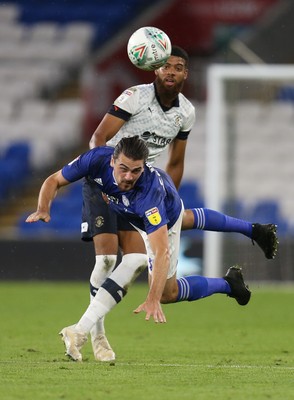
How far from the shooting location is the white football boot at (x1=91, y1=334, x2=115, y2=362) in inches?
324

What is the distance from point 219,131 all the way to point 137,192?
350 inches

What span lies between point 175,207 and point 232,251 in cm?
772

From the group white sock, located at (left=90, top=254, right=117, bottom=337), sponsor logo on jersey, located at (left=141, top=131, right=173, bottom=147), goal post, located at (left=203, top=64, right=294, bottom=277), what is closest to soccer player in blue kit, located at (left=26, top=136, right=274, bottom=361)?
white sock, located at (left=90, top=254, right=117, bottom=337)

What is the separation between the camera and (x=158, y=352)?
8.94 m

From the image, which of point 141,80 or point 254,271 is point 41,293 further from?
point 141,80

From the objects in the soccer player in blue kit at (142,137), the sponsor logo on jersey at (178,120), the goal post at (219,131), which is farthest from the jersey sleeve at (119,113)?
the goal post at (219,131)

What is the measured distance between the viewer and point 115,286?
8.13 meters

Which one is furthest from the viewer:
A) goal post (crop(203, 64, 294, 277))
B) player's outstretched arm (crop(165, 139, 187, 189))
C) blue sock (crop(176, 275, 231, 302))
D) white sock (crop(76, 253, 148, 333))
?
goal post (crop(203, 64, 294, 277))

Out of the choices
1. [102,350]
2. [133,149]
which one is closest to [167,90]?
[133,149]

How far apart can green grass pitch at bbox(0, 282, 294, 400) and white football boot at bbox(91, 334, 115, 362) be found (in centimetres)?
13

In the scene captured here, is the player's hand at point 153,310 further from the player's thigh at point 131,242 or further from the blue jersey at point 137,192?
the player's thigh at point 131,242

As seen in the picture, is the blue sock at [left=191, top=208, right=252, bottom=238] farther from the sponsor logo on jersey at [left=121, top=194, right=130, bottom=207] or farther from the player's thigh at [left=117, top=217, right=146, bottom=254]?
the sponsor logo on jersey at [left=121, top=194, right=130, bottom=207]

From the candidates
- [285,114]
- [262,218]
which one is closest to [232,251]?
[262,218]

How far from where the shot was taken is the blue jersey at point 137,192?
7.59 metres
